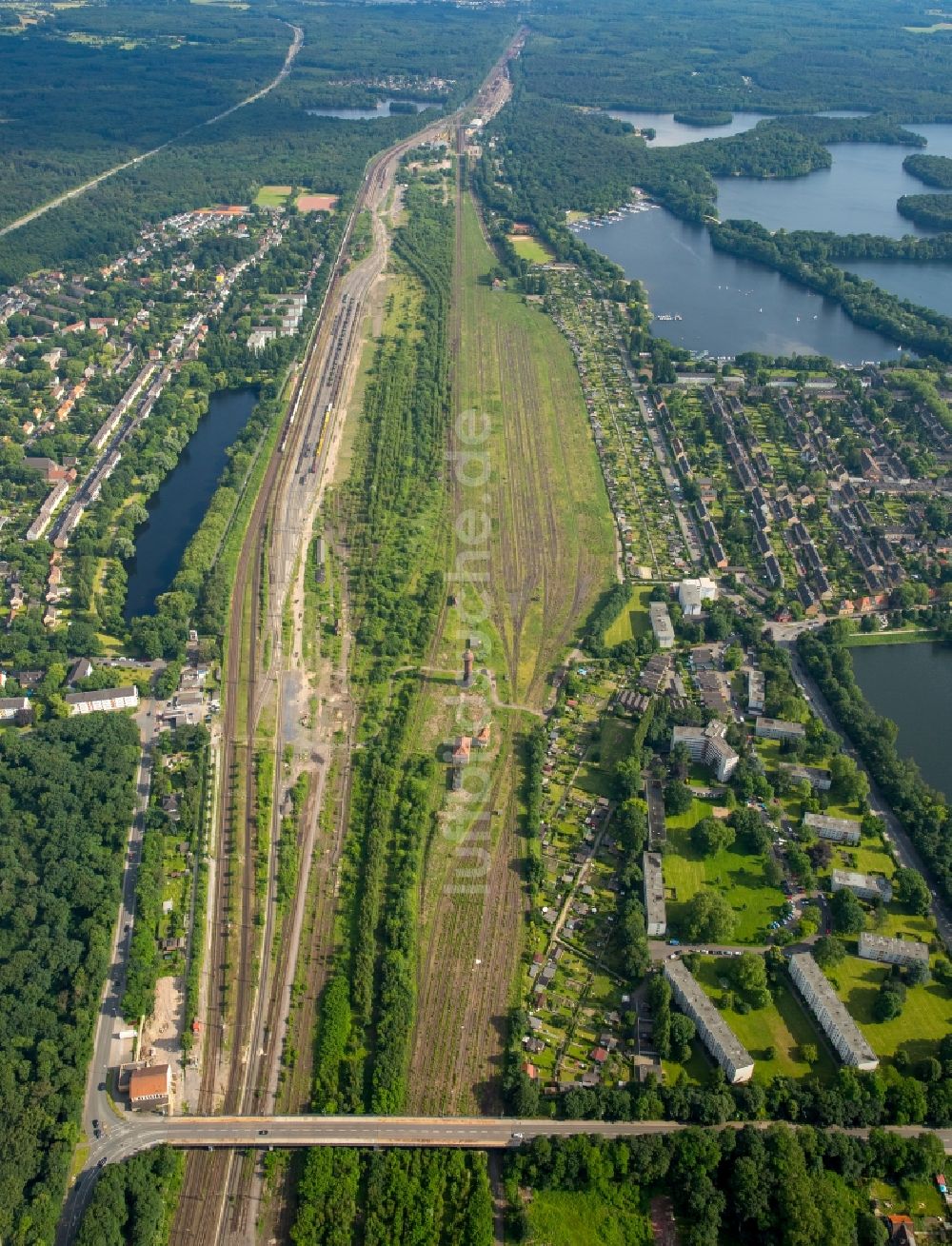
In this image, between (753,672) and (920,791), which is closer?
(920,791)

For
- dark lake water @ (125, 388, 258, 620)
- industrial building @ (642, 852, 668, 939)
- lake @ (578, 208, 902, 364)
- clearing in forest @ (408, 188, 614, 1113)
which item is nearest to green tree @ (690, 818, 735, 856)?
industrial building @ (642, 852, 668, 939)

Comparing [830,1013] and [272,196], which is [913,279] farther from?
[830,1013]

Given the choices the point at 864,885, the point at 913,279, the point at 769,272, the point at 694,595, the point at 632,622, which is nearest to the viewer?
the point at 864,885

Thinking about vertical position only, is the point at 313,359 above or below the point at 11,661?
above

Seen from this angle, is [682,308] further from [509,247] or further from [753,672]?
[753,672]

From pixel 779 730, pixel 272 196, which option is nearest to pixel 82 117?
pixel 272 196

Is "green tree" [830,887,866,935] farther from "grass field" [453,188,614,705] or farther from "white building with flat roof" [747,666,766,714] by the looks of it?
"grass field" [453,188,614,705]

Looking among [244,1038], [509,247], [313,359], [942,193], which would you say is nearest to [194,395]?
[313,359]
